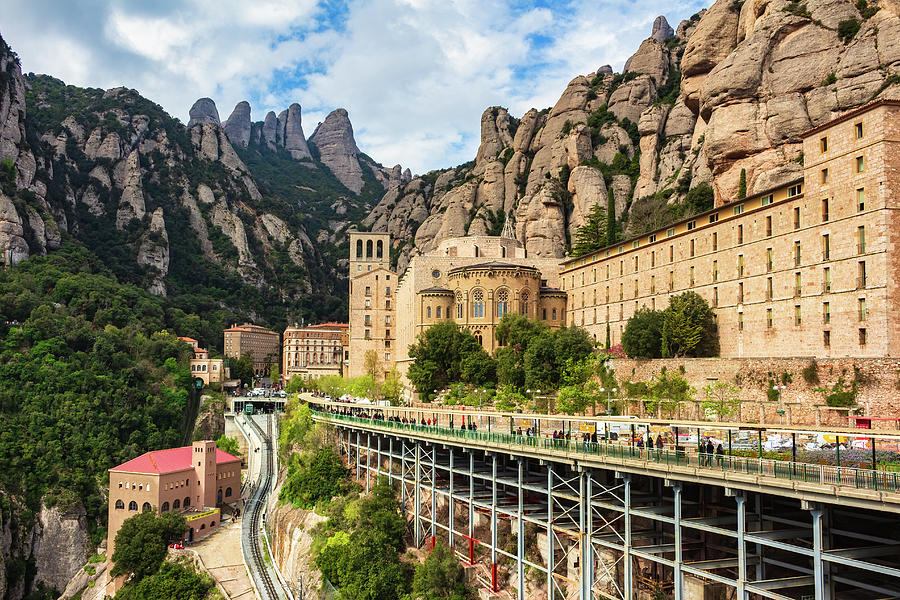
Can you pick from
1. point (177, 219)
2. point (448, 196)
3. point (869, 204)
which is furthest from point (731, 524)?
point (177, 219)

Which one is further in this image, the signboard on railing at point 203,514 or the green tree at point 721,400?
the signboard on railing at point 203,514

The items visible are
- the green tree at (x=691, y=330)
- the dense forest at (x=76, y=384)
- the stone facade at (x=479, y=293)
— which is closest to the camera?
the green tree at (x=691, y=330)

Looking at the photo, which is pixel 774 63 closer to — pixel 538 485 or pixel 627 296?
pixel 627 296

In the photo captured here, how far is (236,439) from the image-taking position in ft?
318

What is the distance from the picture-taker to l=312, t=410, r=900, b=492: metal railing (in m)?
19.7

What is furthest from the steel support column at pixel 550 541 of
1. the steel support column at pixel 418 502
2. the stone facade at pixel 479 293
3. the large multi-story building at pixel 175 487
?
the stone facade at pixel 479 293

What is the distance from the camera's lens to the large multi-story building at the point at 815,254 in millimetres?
42906

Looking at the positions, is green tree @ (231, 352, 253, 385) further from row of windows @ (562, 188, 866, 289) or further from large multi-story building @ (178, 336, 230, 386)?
row of windows @ (562, 188, 866, 289)

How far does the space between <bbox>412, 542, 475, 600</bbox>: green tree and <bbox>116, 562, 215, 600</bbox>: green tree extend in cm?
2244

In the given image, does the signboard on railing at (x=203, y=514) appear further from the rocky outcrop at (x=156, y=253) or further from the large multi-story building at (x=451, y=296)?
the rocky outcrop at (x=156, y=253)

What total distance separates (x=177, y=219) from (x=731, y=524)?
17635 centimetres

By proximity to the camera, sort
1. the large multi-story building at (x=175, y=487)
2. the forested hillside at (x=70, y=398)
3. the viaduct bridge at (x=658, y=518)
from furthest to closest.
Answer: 1. the forested hillside at (x=70, y=398)
2. the large multi-story building at (x=175, y=487)
3. the viaduct bridge at (x=658, y=518)

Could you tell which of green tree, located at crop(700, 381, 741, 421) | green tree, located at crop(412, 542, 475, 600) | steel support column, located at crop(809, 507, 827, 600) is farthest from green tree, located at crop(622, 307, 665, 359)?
steel support column, located at crop(809, 507, 827, 600)

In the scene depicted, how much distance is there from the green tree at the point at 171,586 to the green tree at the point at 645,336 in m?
36.6
